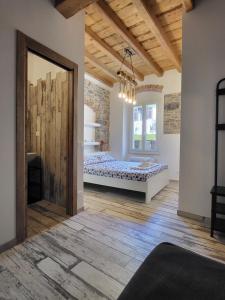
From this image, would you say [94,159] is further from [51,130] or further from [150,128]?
[150,128]

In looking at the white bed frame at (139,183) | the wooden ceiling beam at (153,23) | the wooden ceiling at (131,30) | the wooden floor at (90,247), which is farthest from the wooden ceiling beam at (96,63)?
the wooden floor at (90,247)

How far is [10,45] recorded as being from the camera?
6.45ft

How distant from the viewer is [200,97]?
2762 millimetres

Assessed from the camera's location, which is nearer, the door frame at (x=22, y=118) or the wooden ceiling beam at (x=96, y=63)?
the door frame at (x=22, y=118)

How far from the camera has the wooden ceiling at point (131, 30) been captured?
311 centimetres

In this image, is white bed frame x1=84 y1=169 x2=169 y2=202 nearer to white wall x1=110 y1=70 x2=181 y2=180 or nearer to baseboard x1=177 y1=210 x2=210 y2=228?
baseboard x1=177 y1=210 x2=210 y2=228

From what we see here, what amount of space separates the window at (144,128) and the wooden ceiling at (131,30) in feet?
3.72

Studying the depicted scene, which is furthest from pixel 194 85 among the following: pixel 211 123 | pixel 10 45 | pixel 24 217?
pixel 24 217

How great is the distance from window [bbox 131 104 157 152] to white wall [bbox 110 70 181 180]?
8.1 inches

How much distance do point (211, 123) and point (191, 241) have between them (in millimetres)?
1604

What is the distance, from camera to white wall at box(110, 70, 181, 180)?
18.0 feet

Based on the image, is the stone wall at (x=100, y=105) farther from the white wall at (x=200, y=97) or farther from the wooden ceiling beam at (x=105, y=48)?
the white wall at (x=200, y=97)

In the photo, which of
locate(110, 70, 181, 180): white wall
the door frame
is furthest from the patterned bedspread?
the door frame

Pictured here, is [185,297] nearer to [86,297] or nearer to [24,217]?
[86,297]
